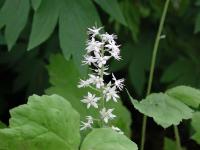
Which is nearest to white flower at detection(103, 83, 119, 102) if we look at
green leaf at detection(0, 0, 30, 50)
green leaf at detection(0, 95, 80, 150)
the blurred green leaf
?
green leaf at detection(0, 95, 80, 150)

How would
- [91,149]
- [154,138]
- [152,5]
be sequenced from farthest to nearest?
[154,138], [152,5], [91,149]

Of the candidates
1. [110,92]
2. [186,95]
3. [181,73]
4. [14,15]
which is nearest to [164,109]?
[186,95]

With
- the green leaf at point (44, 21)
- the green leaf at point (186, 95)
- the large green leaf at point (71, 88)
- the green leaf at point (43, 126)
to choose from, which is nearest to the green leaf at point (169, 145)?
the large green leaf at point (71, 88)

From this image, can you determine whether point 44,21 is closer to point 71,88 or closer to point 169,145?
point 71,88

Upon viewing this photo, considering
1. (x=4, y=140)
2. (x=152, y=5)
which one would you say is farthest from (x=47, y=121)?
(x=152, y=5)

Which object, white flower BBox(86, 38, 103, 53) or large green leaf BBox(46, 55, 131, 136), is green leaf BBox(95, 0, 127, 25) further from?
white flower BBox(86, 38, 103, 53)

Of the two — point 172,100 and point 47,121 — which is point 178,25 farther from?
point 47,121
